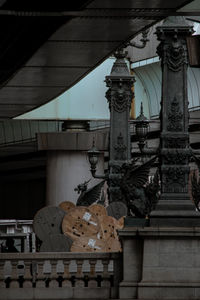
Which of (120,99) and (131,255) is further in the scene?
(120,99)

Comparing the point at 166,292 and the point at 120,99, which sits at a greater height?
the point at 120,99

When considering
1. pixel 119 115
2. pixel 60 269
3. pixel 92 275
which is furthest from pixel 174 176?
pixel 119 115

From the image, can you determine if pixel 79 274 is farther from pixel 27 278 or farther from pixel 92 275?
pixel 27 278

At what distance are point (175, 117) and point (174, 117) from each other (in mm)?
15

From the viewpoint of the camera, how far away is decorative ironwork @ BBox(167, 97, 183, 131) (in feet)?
68.5

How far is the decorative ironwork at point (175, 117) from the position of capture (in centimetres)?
2089

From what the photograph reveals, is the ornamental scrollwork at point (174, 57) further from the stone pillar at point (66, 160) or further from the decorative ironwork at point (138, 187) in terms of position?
the stone pillar at point (66, 160)

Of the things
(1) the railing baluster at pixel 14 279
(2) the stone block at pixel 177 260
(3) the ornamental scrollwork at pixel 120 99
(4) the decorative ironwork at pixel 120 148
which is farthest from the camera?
(3) the ornamental scrollwork at pixel 120 99

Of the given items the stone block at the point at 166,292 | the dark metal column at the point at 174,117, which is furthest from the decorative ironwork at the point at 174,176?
the stone block at the point at 166,292

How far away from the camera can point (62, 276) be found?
1995cm

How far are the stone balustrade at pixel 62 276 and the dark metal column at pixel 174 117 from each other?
1285 millimetres

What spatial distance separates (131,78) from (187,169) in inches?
498

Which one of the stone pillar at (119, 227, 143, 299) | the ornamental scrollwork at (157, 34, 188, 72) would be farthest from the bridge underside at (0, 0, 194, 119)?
the stone pillar at (119, 227, 143, 299)

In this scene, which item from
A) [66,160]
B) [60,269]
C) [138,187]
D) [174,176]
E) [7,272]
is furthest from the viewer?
[66,160]
